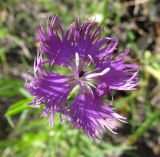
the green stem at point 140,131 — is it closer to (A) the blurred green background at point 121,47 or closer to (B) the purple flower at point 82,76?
(A) the blurred green background at point 121,47

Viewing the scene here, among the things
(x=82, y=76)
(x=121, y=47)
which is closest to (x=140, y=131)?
(x=121, y=47)

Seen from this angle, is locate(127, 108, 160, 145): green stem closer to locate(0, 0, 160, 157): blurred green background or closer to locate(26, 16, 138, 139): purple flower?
locate(0, 0, 160, 157): blurred green background

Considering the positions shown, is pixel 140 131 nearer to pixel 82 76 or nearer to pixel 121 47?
Answer: pixel 121 47

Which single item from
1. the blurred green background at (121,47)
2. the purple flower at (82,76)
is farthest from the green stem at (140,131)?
the purple flower at (82,76)

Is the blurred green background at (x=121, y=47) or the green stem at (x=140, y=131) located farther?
the blurred green background at (x=121, y=47)

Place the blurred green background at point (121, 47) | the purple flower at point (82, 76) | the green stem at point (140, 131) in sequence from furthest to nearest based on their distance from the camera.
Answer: the blurred green background at point (121, 47)
the green stem at point (140, 131)
the purple flower at point (82, 76)

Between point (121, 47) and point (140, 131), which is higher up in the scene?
point (121, 47)

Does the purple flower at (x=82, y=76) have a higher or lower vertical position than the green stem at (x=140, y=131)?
higher
